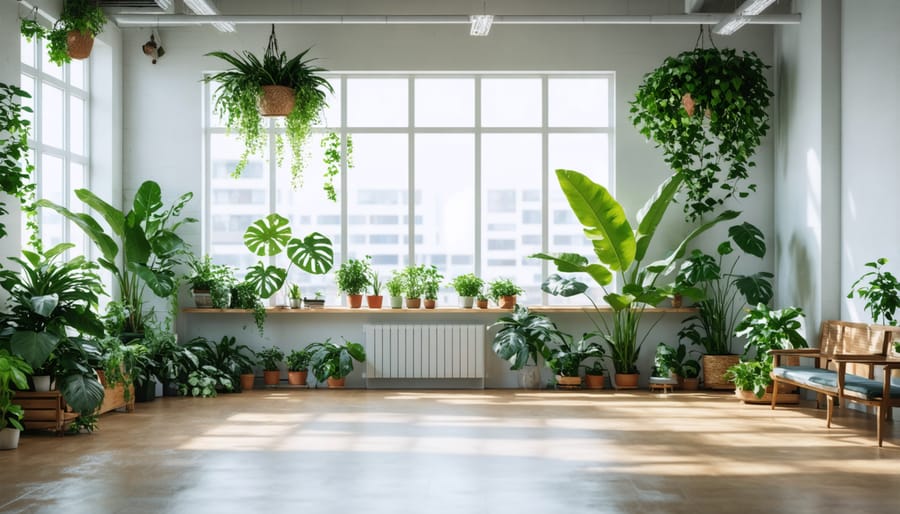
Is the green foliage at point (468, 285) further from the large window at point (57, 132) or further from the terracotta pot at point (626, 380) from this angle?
the large window at point (57, 132)

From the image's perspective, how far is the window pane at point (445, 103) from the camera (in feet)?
33.2

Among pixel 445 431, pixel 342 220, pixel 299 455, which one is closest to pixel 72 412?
pixel 299 455

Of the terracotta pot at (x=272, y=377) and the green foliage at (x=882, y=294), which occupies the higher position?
the green foliage at (x=882, y=294)

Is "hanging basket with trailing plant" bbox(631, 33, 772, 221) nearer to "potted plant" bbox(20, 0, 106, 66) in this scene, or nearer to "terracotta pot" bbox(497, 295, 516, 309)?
"terracotta pot" bbox(497, 295, 516, 309)

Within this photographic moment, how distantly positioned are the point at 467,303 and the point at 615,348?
5.34 ft

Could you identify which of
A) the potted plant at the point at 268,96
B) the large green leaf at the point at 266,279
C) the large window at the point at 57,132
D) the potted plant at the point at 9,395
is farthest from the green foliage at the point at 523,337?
the potted plant at the point at 9,395

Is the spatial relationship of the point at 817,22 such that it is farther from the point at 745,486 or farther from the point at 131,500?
the point at 131,500

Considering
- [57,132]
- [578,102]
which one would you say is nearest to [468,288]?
[578,102]

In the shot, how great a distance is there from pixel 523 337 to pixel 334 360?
198cm

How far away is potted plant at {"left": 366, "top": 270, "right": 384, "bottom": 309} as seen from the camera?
32.0 ft

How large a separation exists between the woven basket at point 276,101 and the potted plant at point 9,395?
3.43 metres

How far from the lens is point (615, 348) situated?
9.58m

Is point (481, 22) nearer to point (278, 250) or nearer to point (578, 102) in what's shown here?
point (578, 102)

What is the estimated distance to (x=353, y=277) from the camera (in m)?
9.73
